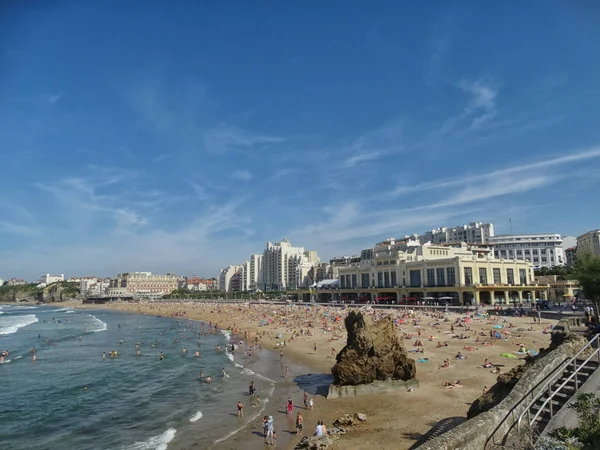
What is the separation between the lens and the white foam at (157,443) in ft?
55.2

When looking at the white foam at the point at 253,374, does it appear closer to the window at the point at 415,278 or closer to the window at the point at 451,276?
the window at the point at 451,276

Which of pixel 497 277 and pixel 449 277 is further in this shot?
pixel 497 277

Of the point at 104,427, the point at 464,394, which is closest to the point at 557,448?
the point at 464,394

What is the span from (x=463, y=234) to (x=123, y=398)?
146555 millimetres

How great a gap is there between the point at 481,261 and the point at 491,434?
225 feet

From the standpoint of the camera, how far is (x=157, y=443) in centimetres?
1725

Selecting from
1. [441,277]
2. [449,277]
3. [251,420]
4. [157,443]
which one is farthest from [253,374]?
[441,277]

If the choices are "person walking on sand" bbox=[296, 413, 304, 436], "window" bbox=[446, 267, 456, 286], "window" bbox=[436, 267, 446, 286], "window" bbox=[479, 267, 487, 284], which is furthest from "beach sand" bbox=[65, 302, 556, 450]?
"window" bbox=[436, 267, 446, 286]

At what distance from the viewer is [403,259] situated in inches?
3278

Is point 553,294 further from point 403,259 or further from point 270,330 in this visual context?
point 270,330

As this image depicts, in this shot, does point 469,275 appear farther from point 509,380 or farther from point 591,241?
point 591,241

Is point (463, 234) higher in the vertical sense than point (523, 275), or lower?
higher

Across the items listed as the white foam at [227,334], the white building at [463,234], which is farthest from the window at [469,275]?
the white building at [463,234]

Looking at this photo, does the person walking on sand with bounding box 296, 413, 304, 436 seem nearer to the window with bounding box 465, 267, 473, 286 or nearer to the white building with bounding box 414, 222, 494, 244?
the window with bounding box 465, 267, 473, 286
